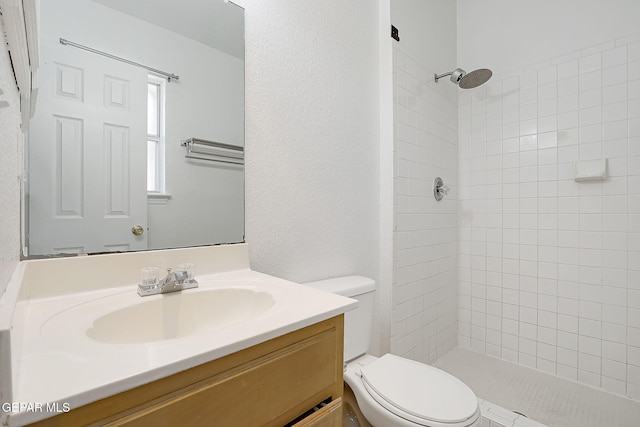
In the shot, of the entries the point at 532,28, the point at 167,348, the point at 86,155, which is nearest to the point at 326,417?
the point at 167,348

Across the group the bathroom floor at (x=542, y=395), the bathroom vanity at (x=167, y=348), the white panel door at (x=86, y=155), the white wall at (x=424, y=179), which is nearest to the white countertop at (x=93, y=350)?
the bathroom vanity at (x=167, y=348)

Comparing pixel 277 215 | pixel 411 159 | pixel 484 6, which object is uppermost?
pixel 484 6

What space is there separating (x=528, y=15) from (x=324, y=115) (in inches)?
67.5

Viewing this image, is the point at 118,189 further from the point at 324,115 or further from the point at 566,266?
the point at 566,266

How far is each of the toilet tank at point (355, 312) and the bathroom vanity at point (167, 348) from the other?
38 centimetres

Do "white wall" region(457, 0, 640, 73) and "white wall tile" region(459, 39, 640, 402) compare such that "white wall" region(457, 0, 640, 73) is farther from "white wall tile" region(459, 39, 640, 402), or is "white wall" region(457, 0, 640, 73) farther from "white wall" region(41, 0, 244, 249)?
"white wall" region(41, 0, 244, 249)

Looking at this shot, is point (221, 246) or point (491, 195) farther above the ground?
point (491, 195)

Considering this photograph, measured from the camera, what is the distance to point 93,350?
19.6 inches

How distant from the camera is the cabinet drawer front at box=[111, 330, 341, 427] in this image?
0.48m

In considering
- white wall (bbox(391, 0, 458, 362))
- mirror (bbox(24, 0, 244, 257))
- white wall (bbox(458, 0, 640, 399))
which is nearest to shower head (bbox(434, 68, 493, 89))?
white wall (bbox(391, 0, 458, 362))

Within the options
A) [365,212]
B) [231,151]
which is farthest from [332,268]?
[231,151]

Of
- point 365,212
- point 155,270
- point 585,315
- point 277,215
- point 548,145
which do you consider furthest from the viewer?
→ point 548,145

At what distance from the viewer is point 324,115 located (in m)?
1.44

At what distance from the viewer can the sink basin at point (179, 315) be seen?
0.72m
